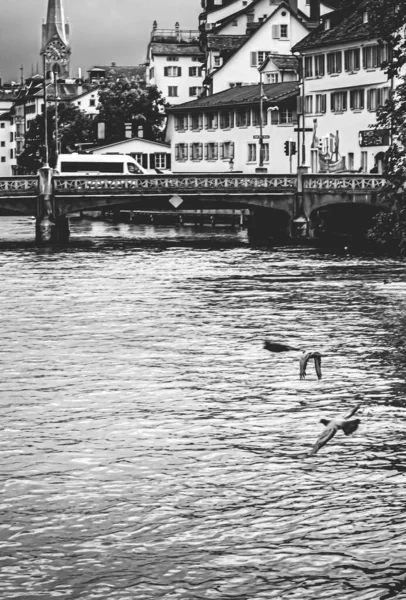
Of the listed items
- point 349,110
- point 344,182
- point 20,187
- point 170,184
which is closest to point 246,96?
point 349,110

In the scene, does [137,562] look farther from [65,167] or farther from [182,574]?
[65,167]

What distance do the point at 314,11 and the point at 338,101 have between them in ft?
85.1

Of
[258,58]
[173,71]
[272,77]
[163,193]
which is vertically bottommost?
[163,193]

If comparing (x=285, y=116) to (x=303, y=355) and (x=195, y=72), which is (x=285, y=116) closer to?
(x=195, y=72)

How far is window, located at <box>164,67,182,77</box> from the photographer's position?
13538cm

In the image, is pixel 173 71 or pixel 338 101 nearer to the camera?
pixel 338 101

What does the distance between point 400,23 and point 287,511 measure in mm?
20271

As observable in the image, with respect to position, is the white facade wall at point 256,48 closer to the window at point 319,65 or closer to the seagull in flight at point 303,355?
the window at point 319,65

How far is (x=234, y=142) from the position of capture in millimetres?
100938

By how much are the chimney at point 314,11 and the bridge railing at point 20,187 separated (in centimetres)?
4654

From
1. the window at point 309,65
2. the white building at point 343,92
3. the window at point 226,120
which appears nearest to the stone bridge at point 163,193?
the white building at point 343,92

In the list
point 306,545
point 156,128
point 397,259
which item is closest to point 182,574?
point 306,545

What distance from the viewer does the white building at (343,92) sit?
268ft

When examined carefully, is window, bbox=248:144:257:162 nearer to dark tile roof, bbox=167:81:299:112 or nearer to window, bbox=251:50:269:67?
dark tile roof, bbox=167:81:299:112
